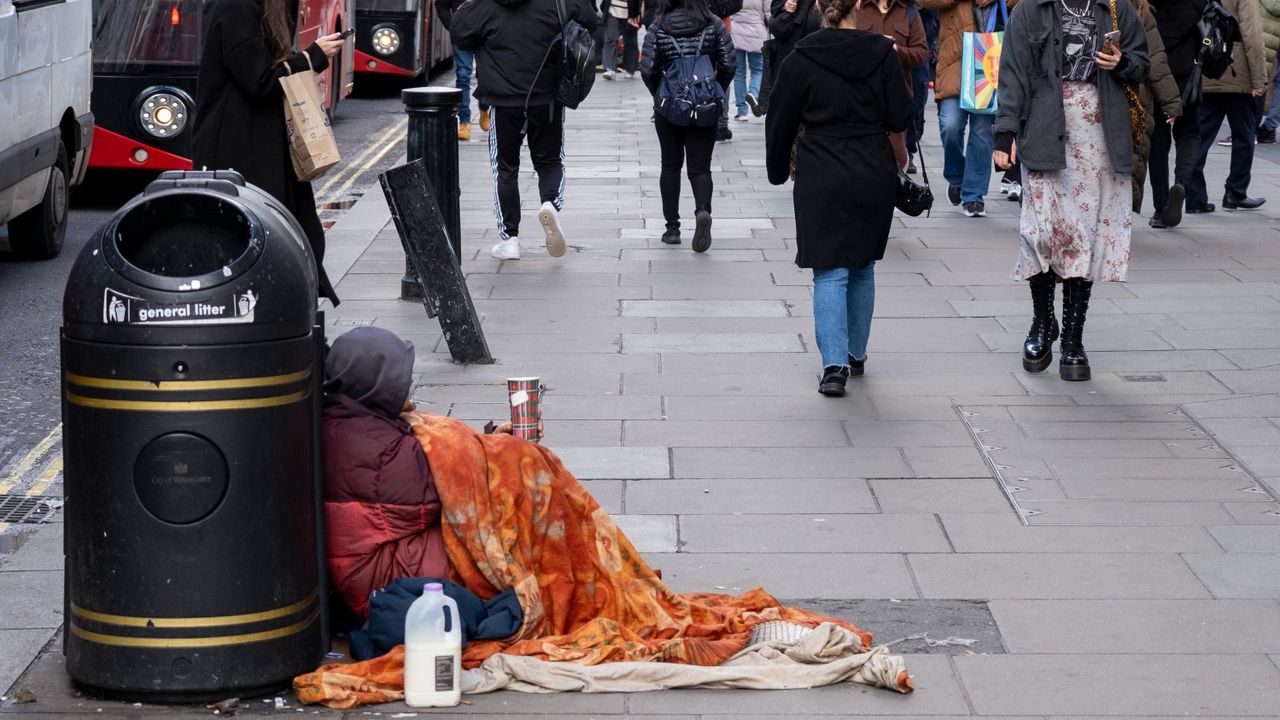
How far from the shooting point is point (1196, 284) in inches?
402

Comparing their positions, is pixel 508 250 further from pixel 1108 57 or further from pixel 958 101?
pixel 1108 57

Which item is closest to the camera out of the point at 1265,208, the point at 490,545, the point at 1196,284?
the point at 490,545

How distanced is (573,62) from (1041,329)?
3782 millimetres

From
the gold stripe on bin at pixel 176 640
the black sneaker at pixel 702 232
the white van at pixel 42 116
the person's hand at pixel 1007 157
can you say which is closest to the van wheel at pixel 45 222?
the white van at pixel 42 116

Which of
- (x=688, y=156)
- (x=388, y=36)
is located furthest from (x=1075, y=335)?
(x=388, y=36)

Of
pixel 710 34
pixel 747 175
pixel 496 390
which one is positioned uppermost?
pixel 710 34

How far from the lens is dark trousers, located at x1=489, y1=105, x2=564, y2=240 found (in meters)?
10.8

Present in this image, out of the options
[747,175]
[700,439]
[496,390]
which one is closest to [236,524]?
[700,439]

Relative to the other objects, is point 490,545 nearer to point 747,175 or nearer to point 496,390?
point 496,390

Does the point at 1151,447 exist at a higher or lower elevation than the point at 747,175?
higher

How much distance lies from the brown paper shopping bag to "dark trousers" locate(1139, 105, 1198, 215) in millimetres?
6446

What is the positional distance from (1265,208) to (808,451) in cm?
777

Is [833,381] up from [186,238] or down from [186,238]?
down

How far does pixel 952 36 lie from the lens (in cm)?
1290
